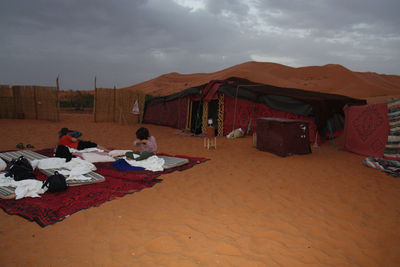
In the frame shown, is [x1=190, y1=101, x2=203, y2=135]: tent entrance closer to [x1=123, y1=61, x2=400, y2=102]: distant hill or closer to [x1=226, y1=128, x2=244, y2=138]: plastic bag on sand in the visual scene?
[x1=226, y1=128, x2=244, y2=138]: plastic bag on sand

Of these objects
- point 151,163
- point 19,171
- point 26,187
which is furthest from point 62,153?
point 151,163

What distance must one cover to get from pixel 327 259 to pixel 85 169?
4130 mm

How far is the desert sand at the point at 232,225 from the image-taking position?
2.29 metres

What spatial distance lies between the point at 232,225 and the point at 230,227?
59mm

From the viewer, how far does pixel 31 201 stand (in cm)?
343

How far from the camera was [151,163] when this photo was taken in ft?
17.3

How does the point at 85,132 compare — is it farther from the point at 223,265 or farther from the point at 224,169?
the point at 223,265

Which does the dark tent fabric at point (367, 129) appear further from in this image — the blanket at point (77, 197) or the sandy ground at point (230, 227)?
the blanket at point (77, 197)

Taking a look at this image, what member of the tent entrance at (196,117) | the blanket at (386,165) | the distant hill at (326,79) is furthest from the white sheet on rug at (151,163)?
the distant hill at (326,79)

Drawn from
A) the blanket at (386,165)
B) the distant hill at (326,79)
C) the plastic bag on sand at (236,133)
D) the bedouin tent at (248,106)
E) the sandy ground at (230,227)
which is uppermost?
the distant hill at (326,79)

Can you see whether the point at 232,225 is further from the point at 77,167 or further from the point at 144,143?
the point at 144,143

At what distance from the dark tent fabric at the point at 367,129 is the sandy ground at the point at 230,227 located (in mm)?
Answer: 1793

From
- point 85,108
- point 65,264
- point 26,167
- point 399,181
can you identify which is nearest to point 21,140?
point 26,167

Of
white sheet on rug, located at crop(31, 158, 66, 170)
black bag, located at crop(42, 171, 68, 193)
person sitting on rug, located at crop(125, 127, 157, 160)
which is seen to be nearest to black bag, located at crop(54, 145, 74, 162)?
white sheet on rug, located at crop(31, 158, 66, 170)
